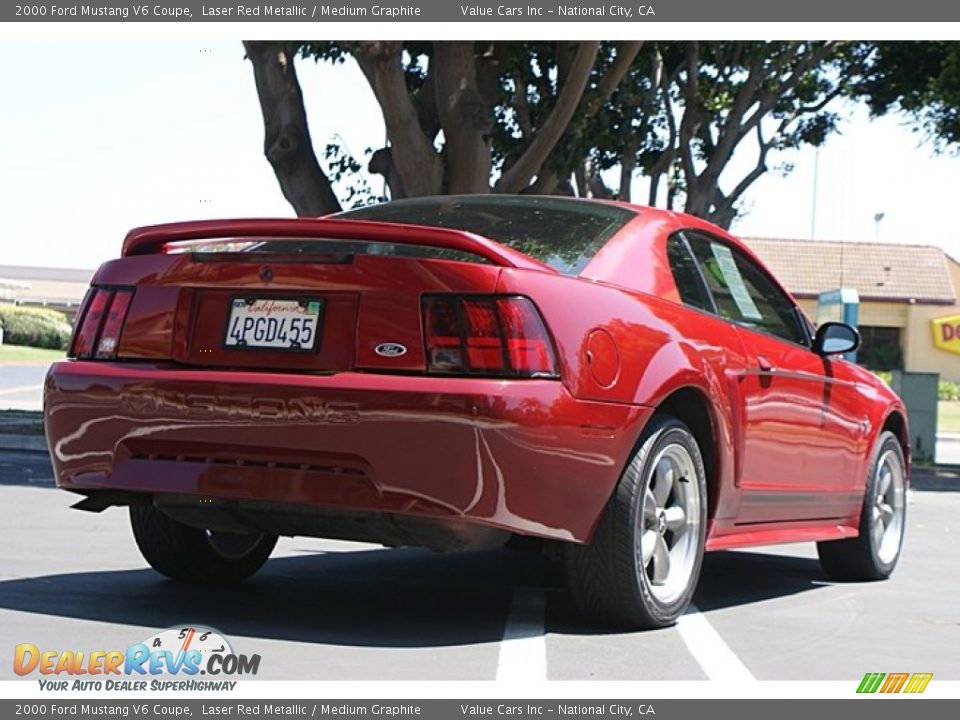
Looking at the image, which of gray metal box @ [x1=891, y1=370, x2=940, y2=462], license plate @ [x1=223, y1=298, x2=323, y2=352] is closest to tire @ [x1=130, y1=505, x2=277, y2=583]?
license plate @ [x1=223, y1=298, x2=323, y2=352]

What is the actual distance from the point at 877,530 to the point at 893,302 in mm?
49702

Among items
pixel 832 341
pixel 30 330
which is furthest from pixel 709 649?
pixel 30 330

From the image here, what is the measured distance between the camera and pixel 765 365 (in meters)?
6.58

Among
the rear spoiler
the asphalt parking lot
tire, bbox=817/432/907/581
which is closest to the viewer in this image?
the asphalt parking lot

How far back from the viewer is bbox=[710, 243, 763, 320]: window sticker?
6734mm

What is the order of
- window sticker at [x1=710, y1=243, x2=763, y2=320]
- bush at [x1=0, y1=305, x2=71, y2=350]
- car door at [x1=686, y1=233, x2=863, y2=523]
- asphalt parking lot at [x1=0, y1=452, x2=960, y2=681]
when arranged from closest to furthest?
asphalt parking lot at [x1=0, y1=452, x2=960, y2=681]
car door at [x1=686, y1=233, x2=863, y2=523]
window sticker at [x1=710, y1=243, x2=763, y2=320]
bush at [x1=0, y1=305, x2=71, y2=350]

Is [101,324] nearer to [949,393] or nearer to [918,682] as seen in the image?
[918,682]

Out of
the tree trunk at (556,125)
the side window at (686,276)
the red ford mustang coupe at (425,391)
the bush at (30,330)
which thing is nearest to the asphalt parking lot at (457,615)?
the red ford mustang coupe at (425,391)

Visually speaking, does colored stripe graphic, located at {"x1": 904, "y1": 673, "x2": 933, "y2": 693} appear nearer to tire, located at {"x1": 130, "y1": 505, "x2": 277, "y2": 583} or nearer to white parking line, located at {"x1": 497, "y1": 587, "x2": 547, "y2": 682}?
white parking line, located at {"x1": 497, "y1": 587, "x2": 547, "y2": 682}

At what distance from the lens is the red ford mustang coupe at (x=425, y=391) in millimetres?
5059

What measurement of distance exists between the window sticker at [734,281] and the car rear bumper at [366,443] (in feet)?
4.67

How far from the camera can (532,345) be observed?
5.13 meters

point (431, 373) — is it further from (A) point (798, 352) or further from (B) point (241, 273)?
(A) point (798, 352)
